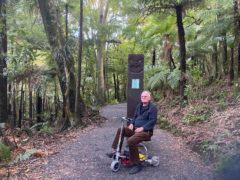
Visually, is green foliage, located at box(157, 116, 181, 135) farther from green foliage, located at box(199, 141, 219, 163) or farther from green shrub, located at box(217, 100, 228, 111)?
green foliage, located at box(199, 141, 219, 163)

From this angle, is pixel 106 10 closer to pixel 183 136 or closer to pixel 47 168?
pixel 183 136

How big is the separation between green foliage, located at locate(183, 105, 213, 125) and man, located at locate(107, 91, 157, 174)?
261 cm

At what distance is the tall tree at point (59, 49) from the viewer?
10781 millimetres

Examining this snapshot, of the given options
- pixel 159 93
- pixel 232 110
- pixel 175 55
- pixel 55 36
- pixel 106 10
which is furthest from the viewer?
pixel 106 10

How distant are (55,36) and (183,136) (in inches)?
229

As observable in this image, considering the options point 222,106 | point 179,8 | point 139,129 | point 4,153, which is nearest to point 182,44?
point 179,8

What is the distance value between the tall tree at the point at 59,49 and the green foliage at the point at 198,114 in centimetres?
411

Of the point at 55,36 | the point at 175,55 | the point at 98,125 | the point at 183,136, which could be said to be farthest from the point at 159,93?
the point at 183,136

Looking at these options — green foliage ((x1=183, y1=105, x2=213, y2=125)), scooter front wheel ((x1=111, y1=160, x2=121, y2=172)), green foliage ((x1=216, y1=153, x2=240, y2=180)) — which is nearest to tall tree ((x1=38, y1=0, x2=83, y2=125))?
green foliage ((x1=183, y1=105, x2=213, y2=125))

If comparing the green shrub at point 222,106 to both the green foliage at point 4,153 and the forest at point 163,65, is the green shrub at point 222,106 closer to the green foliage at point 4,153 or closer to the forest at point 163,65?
the forest at point 163,65

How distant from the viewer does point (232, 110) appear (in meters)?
7.41

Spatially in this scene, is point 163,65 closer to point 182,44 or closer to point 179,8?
point 182,44

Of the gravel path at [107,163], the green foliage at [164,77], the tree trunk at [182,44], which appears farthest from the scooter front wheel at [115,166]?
the green foliage at [164,77]

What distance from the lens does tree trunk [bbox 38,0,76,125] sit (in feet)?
35.4
